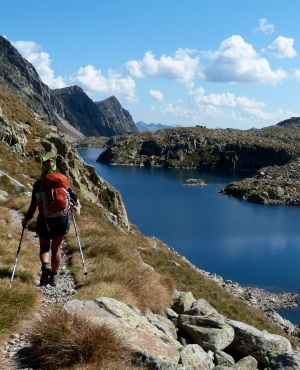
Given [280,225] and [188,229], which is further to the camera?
[280,225]

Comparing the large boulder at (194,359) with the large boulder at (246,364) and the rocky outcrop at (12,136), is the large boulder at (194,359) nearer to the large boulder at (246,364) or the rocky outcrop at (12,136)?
the large boulder at (246,364)

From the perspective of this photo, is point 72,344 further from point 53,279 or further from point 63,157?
point 63,157

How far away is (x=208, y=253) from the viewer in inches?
3004

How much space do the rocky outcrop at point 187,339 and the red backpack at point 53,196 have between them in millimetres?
2665

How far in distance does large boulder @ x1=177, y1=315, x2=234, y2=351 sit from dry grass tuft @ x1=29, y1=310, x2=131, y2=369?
3559 mm

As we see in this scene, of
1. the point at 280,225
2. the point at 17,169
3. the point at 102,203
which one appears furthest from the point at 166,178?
the point at 17,169

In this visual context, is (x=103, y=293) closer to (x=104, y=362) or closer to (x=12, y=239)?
(x=104, y=362)

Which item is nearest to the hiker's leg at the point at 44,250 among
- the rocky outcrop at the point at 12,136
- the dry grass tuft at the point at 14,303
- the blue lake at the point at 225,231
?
the dry grass tuft at the point at 14,303

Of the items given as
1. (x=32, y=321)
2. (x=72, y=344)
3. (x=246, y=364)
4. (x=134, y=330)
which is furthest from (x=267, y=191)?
(x=72, y=344)

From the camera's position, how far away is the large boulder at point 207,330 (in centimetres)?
1020

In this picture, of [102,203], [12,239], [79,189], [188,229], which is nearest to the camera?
[12,239]

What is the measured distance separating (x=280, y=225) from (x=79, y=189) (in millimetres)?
78259

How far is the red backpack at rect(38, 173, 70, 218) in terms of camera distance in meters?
10.6

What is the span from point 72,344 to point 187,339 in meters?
4.56
